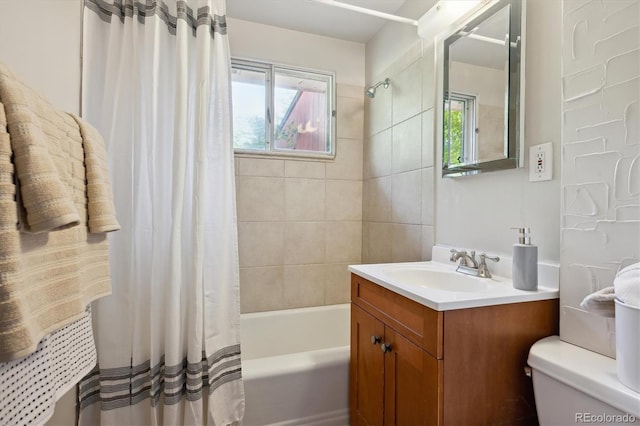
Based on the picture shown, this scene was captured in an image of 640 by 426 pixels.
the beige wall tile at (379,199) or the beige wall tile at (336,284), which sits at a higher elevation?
the beige wall tile at (379,199)

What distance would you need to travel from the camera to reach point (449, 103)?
152cm

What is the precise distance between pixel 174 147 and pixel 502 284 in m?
1.41

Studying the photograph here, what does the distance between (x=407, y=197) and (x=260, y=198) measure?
989mm

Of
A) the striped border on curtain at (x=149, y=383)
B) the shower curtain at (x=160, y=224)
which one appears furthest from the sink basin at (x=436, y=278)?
the striped border on curtain at (x=149, y=383)

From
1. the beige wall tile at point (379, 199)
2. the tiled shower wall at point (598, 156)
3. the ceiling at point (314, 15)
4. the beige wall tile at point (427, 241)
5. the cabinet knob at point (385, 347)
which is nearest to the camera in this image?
the tiled shower wall at point (598, 156)

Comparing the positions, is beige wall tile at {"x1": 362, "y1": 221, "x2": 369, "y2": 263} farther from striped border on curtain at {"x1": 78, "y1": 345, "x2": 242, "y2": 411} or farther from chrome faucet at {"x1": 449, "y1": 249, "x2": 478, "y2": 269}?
striped border on curtain at {"x1": 78, "y1": 345, "x2": 242, "y2": 411}

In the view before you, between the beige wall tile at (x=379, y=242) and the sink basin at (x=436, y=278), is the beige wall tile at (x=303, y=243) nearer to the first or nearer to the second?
the beige wall tile at (x=379, y=242)

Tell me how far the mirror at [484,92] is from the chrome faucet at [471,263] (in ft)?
1.20

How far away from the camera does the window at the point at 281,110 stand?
2.17m

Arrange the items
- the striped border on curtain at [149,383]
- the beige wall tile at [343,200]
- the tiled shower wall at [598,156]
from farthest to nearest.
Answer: the beige wall tile at [343,200]
the striped border on curtain at [149,383]
the tiled shower wall at [598,156]

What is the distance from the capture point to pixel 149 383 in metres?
1.34

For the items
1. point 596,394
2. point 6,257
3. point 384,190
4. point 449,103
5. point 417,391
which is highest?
point 449,103

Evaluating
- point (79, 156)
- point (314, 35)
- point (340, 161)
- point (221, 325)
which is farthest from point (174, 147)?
point (314, 35)

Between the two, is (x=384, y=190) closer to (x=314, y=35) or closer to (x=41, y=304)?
(x=314, y=35)
